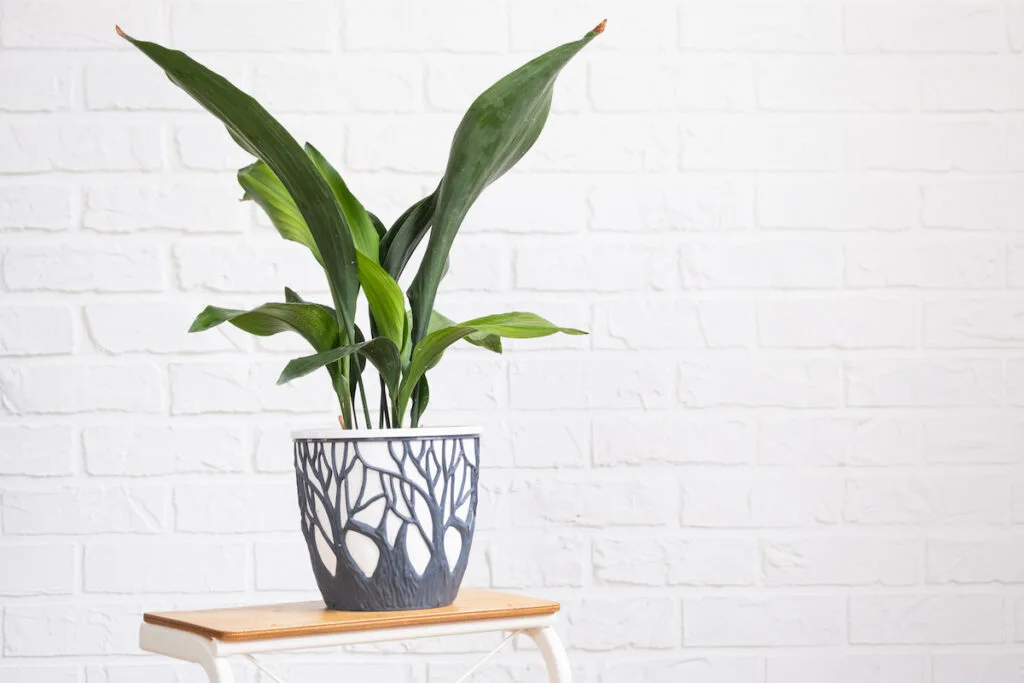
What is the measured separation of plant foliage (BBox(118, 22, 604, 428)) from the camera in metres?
1.10

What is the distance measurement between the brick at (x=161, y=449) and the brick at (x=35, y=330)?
146mm

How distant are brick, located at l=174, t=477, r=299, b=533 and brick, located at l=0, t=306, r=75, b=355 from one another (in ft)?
1.00

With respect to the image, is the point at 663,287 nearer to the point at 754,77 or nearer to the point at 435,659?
the point at 754,77

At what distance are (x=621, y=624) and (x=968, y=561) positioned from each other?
60cm

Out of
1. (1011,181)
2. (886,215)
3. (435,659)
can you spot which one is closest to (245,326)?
(435,659)

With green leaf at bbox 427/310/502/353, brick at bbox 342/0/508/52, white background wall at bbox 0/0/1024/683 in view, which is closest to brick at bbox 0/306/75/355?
white background wall at bbox 0/0/1024/683

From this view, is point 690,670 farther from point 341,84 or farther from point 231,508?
point 341,84

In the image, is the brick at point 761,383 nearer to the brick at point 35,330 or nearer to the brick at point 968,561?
the brick at point 968,561

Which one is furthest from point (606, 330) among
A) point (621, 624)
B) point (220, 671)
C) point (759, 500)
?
point (220, 671)

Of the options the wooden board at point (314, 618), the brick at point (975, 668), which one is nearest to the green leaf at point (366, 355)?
the wooden board at point (314, 618)

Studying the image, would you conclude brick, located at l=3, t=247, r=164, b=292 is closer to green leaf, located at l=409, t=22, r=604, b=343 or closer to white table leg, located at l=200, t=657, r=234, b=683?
green leaf, located at l=409, t=22, r=604, b=343

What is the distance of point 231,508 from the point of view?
1850 mm

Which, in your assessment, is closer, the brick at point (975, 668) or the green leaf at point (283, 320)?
the green leaf at point (283, 320)

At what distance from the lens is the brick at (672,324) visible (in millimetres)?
1917
